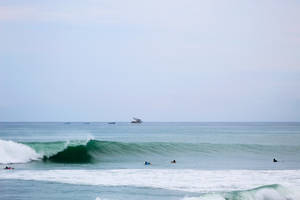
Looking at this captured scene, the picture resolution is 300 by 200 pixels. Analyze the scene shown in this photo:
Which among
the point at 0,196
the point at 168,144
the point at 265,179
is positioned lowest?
the point at 0,196

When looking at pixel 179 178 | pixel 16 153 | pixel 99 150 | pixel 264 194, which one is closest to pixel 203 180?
pixel 179 178

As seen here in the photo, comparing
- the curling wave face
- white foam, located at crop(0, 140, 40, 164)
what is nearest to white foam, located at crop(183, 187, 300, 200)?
the curling wave face

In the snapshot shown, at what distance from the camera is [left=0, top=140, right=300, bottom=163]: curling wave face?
28656 mm

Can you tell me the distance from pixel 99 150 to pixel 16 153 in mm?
6347

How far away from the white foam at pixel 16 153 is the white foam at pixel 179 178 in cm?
742

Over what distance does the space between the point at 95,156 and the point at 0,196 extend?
1720 centimetres

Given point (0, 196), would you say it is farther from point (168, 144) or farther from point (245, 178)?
point (168, 144)

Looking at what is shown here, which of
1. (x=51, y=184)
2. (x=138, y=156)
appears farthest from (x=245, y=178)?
(x=138, y=156)

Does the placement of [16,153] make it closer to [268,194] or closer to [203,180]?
[203,180]

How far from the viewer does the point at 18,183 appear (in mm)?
16625

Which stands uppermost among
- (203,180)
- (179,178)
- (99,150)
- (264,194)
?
(99,150)

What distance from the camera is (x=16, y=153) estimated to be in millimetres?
28547

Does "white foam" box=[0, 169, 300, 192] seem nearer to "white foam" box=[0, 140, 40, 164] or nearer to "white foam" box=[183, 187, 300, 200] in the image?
"white foam" box=[183, 187, 300, 200]

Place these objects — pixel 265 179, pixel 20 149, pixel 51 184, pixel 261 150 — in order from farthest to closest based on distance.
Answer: pixel 261 150, pixel 20 149, pixel 265 179, pixel 51 184
